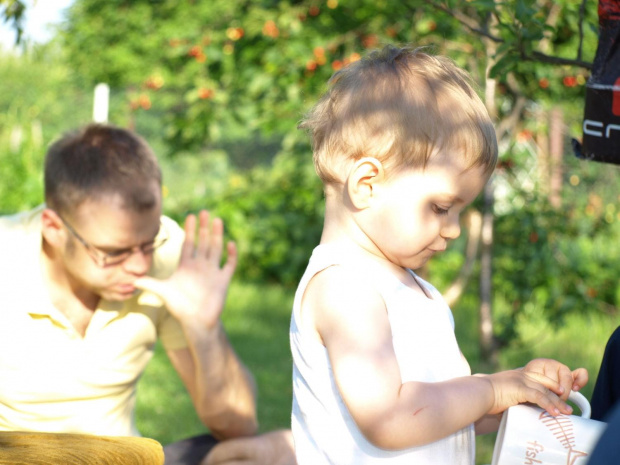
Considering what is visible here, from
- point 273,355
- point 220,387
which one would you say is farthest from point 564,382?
point 273,355

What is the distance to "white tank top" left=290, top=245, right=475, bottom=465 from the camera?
1.46 meters

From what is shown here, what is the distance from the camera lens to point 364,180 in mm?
1472

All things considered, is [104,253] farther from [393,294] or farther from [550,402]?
[550,402]

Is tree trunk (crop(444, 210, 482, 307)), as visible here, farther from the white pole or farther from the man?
the white pole

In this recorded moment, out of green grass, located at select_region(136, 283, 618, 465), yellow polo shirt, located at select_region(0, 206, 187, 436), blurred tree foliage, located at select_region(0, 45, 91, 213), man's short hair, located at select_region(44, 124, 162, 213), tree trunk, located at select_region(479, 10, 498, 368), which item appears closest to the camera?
yellow polo shirt, located at select_region(0, 206, 187, 436)

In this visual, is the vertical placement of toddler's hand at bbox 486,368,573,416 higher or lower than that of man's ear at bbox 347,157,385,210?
lower

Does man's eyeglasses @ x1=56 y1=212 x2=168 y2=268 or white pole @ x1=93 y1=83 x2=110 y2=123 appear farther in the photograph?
white pole @ x1=93 y1=83 x2=110 y2=123

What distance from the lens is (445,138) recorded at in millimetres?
1445

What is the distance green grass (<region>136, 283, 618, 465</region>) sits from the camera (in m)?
4.23

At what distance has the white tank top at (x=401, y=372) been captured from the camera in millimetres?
1463

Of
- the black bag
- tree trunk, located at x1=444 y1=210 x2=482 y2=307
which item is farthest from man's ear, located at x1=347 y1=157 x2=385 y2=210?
tree trunk, located at x1=444 y1=210 x2=482 y2=307

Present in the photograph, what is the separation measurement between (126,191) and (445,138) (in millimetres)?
1259

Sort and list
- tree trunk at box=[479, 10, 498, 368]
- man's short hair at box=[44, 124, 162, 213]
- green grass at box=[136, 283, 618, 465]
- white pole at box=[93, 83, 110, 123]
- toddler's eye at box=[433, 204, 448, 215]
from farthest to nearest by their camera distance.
→ white pole at box=[93, 83, 110, 123] → tree trunk at box=[479, 10, 498, 368] → green grass at box=[136, 283, 618, 465] → man's short hair at box=[44, 124, 162, 213] → toddler's eye at box=[433, 204, 448, 215]

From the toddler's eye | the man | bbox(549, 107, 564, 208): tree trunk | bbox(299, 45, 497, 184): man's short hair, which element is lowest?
bbox(549, 107, 564, 208): tree trunk
